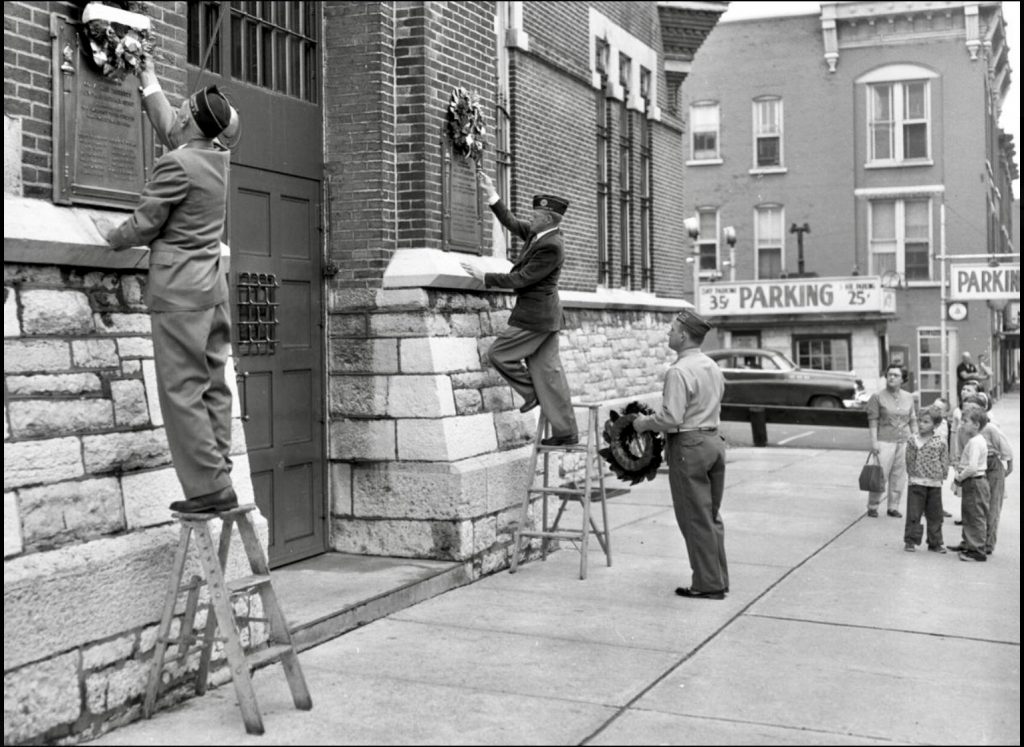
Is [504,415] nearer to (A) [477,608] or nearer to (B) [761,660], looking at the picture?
(A) [477,608]

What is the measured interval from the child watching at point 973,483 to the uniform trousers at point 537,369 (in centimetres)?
317

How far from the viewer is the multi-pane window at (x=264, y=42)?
7.47 m

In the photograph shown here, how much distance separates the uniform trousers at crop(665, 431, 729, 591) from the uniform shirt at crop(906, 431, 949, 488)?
8.44ft

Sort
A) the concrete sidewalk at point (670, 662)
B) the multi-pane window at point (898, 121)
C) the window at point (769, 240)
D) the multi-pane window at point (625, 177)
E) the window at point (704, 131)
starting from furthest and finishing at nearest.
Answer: the window at point (704, 131)
the window at point (769, 240)
the multi-pane window at point (898, 121)
the multi-pane window at point (625, 177)
the concrete sidewalk at point (670, 662)

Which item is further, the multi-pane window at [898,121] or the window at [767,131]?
the window at [767,131]

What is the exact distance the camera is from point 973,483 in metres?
9.45

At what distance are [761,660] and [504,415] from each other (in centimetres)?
333

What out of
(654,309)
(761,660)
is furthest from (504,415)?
(654,309)

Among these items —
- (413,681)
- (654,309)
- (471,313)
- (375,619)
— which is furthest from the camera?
(654,309)

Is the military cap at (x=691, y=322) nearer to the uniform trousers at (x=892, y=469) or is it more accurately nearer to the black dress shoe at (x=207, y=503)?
the black dress shoe at (x=207, y=503)

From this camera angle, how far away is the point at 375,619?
23.8ft

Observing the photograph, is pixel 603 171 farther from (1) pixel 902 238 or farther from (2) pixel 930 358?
(2) pixel 930 358

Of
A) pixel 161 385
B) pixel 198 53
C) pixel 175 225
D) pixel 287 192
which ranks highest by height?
pixel 198 53

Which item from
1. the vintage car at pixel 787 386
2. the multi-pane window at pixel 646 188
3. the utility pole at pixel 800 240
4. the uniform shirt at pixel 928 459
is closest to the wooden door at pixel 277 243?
the uniform shirt at pixel 928 459
